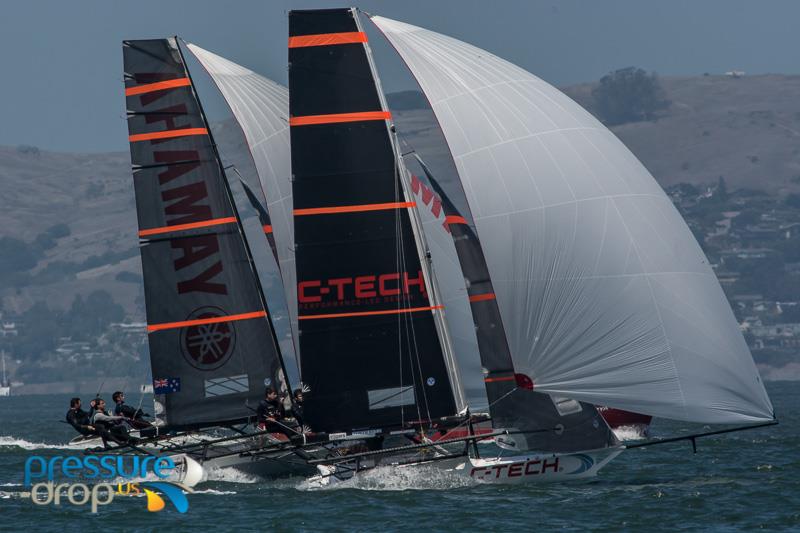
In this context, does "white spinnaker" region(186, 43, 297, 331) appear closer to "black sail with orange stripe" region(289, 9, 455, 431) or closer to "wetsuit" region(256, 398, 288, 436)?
"wetsuit" region(256, 398, 288, 436)

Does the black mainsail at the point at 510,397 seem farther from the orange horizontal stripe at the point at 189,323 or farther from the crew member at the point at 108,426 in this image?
the crew member at the point at 108,426

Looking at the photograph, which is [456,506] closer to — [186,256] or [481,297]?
[481,297]

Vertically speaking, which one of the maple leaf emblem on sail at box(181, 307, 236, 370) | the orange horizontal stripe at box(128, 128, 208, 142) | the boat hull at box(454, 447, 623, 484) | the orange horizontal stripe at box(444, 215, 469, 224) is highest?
the orange horizontal stripe at box(128, 128, 208, 142)

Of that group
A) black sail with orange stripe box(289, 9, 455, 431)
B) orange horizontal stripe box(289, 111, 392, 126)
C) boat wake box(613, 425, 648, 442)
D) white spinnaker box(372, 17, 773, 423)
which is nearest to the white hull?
black sail with orange stripe box(289, 9, 455, 431)

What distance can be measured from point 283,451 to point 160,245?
4091mm

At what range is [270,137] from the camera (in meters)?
28.0

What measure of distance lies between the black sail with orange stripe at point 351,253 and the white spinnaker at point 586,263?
1.22 meters

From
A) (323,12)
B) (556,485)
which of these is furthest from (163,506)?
(323,12)

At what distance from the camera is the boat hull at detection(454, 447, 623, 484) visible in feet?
72.7

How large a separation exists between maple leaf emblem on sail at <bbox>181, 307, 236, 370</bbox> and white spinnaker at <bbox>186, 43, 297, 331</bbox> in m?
2.04

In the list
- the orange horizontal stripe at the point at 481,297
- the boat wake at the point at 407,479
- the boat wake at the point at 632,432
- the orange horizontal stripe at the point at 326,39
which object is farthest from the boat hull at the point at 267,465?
the boat wake at the point at 632,432

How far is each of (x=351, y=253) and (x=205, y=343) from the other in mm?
4402

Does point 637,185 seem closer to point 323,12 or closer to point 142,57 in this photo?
point 323,12

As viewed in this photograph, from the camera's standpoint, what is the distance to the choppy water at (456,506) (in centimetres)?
2012
